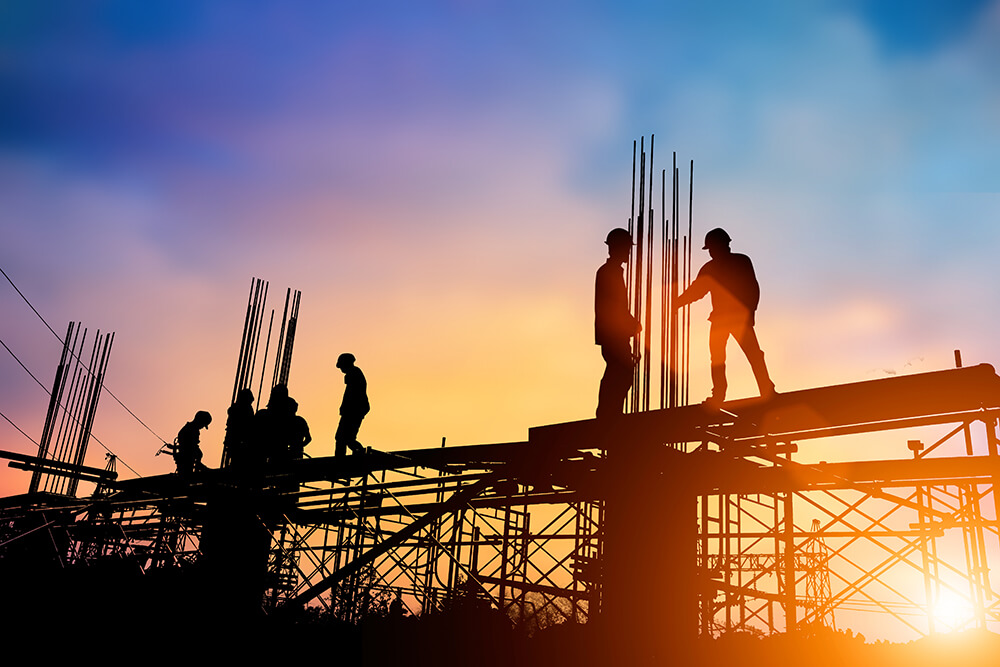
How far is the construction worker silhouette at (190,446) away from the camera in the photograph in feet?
49.2

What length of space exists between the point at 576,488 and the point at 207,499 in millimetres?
7352

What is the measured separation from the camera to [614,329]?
24.0ft

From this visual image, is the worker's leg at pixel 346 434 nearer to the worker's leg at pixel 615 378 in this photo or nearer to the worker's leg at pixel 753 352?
the worker's leg at pixel 615 378

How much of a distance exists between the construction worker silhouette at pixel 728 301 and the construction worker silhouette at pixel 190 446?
37.4 feet

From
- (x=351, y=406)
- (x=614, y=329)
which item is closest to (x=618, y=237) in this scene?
(x=614, y=329)

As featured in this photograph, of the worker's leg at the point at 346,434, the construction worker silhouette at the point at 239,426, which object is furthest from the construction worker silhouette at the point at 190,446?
the worker's leg at the point at 346,434

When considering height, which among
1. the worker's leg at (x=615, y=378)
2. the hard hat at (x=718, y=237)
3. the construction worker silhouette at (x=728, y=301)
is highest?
the hard hat at (x=718, y=237)

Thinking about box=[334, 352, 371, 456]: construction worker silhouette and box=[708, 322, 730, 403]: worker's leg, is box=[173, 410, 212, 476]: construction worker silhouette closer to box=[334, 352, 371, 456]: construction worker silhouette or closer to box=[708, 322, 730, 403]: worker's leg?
box=[334, 352, 371, 456]: construction worker silhouette

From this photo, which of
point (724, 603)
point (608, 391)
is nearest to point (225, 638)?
point (608, 391)

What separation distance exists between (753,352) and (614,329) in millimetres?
1363

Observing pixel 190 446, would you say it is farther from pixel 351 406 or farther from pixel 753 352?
pixel 753 352

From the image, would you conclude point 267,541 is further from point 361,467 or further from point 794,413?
point 794,413

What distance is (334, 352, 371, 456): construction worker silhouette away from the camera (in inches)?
444

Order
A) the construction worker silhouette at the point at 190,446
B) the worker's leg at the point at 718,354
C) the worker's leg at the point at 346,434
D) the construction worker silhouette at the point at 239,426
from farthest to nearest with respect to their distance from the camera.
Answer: the construction worker silhouette at the point at 190,446, the construction worker silhouette at the point at 239,426, the worker's leg at the point at 346,434, the worker's leg at the point at 718,354
